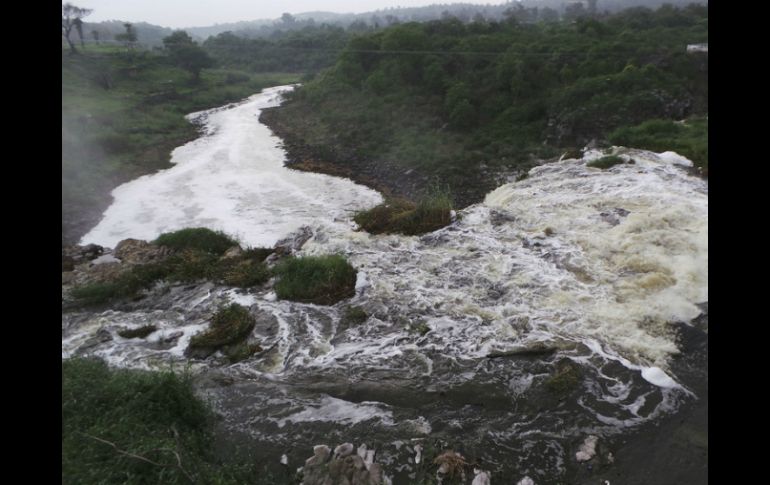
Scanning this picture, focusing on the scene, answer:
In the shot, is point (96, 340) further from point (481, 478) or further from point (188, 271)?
point (481, 478)

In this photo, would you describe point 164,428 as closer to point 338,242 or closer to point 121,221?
point 338,242

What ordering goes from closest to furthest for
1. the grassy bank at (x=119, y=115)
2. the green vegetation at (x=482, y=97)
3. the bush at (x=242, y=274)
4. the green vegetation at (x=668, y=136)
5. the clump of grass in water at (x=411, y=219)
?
the bush at (x=242, y=274) < the clump of grass in water at (x=411, y=219) < the green vegetation at (x=668, y=136) < the grassy bank at (x=119, y=115) < the green vegetation at (x=482, y=97)

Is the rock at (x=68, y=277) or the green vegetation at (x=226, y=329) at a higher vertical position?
the rock at (x=68, y=277)

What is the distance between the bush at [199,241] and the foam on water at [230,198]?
2.46 ft

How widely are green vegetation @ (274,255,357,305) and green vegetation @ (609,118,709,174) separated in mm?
12853

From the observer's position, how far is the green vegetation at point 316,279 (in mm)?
9742

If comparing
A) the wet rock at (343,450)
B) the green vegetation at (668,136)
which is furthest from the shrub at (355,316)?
Result: the green vegetation at (668,136)

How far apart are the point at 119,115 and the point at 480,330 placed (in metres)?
28.3

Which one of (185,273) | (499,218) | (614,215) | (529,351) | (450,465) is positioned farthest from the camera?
(499,218)

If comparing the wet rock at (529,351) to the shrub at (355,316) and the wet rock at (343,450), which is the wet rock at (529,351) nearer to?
the shrub at (355,316)

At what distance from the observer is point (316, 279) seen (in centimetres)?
998

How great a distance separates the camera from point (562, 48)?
1003 inches

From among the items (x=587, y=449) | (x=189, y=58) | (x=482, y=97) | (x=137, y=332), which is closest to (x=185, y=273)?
(x=137, y=332)

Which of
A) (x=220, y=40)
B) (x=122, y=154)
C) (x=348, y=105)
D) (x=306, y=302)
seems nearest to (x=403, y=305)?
(x=306, y=302)
